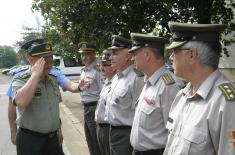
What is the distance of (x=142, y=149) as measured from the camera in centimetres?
358

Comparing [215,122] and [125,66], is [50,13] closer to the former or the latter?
[125,66]

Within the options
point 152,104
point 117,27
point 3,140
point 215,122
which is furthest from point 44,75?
point 3,140

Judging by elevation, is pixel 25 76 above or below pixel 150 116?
above

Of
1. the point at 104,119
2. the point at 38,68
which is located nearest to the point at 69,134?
the point at 104,119

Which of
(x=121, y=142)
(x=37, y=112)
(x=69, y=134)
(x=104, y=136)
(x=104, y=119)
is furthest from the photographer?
(x=69, y=134)

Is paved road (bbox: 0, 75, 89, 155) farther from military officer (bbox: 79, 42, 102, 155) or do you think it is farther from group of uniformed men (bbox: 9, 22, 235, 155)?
group of uniformed men (bbox: 9, 22, 235, 155)

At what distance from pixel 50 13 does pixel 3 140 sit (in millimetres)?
3253

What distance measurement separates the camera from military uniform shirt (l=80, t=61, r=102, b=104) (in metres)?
6.76

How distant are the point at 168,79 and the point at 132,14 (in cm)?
448

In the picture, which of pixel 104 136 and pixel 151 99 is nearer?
pixel 151 99

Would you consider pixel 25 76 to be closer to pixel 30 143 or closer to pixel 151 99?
pixel 30 143

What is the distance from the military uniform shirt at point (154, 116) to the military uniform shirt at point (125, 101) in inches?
34.9

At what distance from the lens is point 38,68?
396 cm

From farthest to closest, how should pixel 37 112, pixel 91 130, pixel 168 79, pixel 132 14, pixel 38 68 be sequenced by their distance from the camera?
pixel 132 14 → pixel 91 130 → pixel 37 112 → pixel 38 68 → pixel 168 79
